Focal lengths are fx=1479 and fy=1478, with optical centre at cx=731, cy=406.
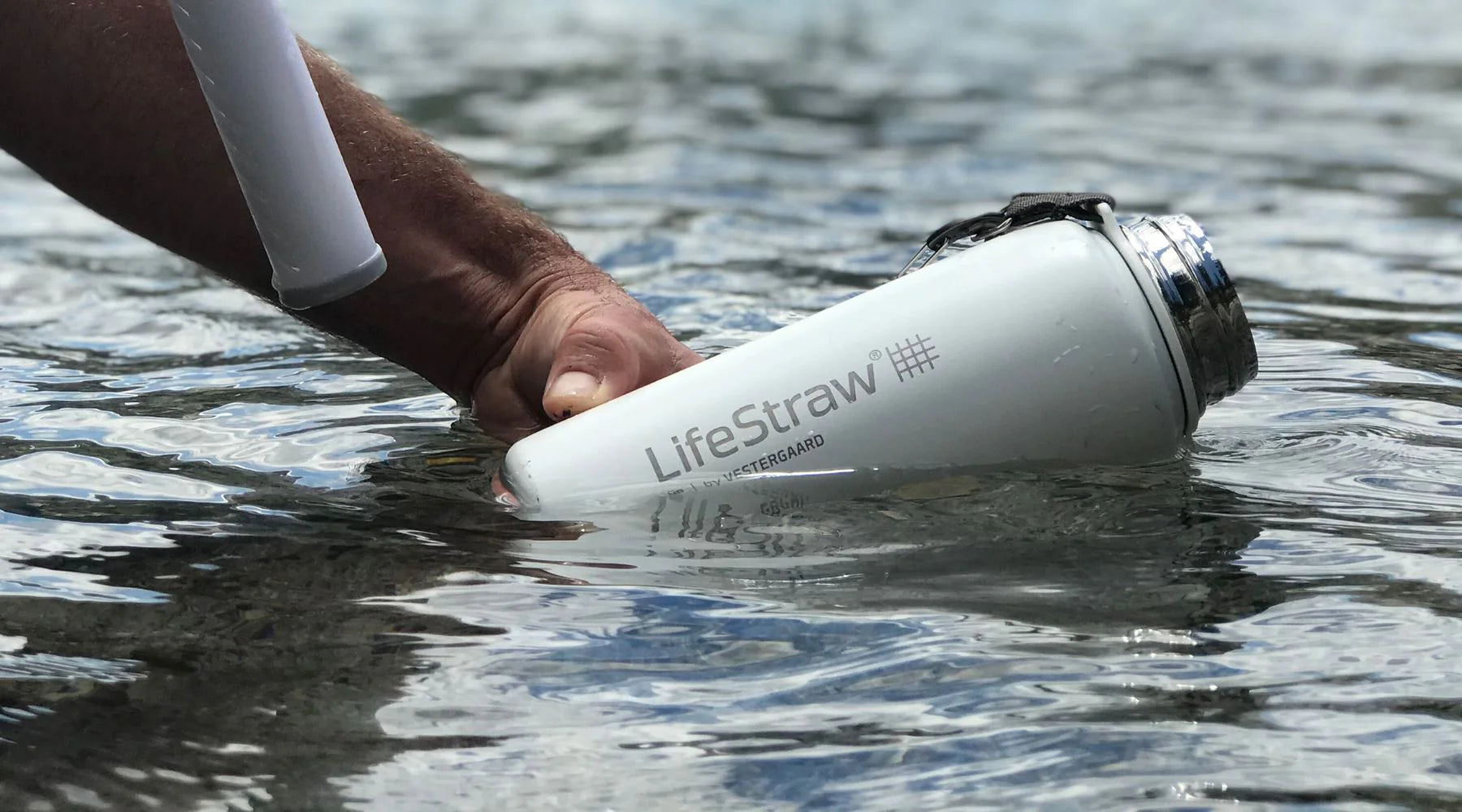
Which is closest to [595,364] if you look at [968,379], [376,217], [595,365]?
[595,365]

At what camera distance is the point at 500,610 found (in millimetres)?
1615

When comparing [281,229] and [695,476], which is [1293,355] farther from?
[281,229]

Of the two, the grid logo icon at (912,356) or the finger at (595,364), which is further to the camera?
the finger at (595,364)

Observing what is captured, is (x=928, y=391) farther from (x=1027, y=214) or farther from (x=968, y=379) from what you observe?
(x=1027, y=214)

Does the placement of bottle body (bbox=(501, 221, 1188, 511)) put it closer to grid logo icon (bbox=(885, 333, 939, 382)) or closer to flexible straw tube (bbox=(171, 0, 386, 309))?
grid logo icon (bbox=(885, 333, 939, 382))

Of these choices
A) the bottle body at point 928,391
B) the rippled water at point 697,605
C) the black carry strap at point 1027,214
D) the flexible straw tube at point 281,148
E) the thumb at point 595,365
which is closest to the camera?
the rippled water at point 697,605

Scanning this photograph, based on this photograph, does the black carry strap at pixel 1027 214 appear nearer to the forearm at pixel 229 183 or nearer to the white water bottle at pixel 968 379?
the white water bottle at pixel 968 379

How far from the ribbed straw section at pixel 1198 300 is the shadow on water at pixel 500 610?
0.60 feet

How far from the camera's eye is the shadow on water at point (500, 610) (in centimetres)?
130

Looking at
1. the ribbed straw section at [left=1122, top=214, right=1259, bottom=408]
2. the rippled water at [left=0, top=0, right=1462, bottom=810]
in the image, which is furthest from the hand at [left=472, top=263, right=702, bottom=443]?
the ribbed straw section at [left=1122, top=214, right=1259, bottom=408]

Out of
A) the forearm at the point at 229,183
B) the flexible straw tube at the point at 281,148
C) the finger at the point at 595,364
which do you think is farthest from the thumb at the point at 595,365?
the flexible straw tube at the point at 281,148

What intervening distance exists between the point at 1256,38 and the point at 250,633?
11.2 metres

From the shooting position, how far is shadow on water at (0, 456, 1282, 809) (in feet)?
4.27

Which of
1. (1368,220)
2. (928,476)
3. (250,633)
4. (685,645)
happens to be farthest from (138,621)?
(1368,220)
